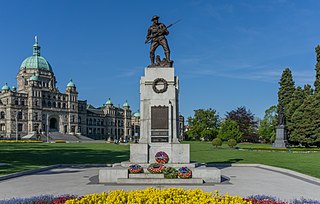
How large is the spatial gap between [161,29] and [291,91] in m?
61.5

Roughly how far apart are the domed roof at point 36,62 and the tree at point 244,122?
241 feet

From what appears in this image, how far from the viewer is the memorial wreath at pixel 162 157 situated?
16.2 m

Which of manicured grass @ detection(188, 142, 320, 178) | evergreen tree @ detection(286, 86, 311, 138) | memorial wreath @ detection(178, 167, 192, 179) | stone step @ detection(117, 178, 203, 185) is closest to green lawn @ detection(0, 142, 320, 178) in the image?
manicured grass @ detection(188, 142, 320, 178)

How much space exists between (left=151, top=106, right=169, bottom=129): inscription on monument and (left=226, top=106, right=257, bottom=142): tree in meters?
79.0

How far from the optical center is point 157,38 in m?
18.2

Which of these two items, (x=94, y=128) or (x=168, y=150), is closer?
(x=168, y=150)

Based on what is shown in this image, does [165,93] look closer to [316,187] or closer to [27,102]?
[316,187]

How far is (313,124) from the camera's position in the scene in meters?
55.9

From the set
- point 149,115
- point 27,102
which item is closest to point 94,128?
point 27,102

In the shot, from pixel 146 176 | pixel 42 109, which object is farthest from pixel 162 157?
pixel 42 109

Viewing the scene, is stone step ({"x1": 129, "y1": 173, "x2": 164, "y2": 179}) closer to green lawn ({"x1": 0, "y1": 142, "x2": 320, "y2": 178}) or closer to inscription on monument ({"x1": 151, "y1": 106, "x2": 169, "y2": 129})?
inscription on monument ({"x1": 151, "y1": 106, "x2": 169, "y2": 129})

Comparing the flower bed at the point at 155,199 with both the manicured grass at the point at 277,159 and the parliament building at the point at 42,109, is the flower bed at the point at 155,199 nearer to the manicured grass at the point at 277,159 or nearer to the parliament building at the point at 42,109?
the manicured grass at the point at 277,159

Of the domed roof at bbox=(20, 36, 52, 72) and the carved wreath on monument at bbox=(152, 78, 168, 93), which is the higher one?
the domed roof at bbox=(20, 36, 52, 72)

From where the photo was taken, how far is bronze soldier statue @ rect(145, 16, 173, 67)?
18.0m
